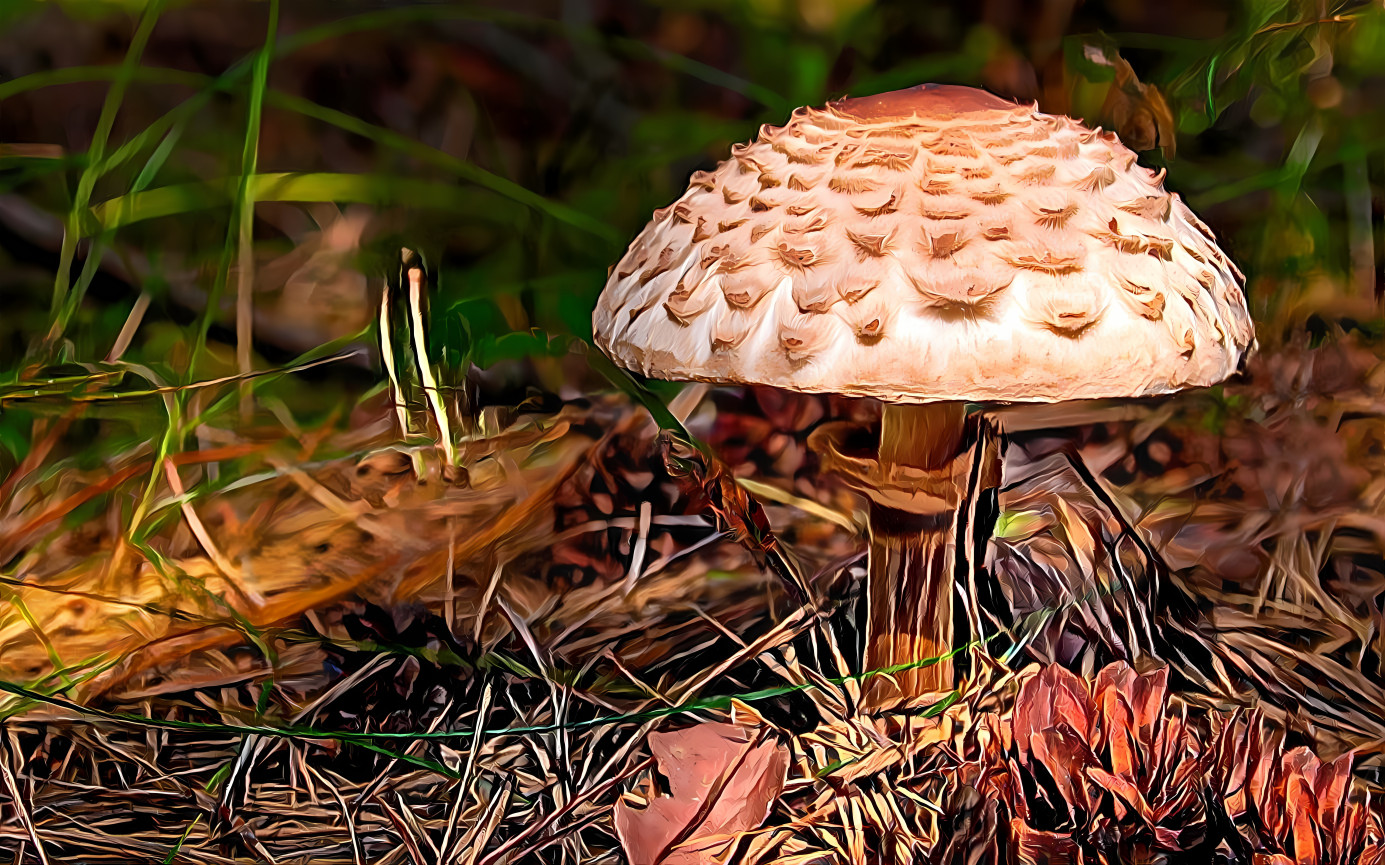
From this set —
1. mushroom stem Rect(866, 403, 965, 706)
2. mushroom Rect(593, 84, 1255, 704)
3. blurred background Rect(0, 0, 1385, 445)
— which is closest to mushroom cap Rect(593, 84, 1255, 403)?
mushroom Rect(593, 84, 1255, 704)

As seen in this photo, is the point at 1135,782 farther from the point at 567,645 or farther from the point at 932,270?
the point at 567,645

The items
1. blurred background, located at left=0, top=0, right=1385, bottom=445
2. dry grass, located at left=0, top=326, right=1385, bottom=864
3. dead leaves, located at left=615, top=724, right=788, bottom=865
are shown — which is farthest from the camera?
blurred background, located at left=0, top=0, right=1385, bottom=445

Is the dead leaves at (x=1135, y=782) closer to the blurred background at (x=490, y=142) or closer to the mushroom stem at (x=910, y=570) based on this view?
the mushroom stem at (x=910, y=570)

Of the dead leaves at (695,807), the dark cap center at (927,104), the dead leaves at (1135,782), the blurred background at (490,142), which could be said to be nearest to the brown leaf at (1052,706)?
the dead leaves at (1135,782)

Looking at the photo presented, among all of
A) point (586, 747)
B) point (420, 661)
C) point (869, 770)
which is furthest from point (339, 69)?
point (869, 770)

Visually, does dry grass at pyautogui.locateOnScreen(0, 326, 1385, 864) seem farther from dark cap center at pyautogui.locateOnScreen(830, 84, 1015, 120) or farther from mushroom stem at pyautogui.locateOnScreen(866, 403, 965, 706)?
dark cap center at pyautogui.locateOnScreen(830, 84, 1015, 120)

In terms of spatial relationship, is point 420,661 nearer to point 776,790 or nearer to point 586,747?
point 586,747
